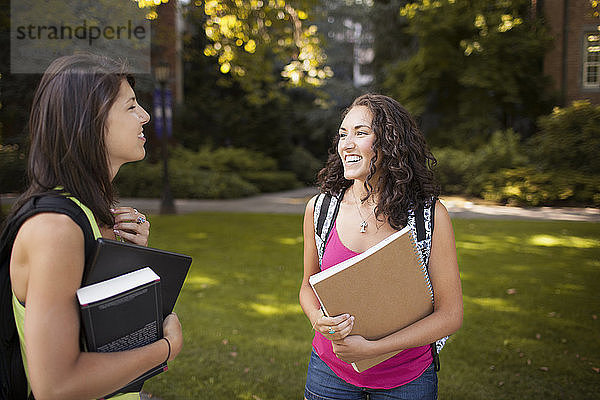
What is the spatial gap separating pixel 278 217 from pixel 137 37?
23.7ft

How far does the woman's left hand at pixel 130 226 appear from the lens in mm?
1438

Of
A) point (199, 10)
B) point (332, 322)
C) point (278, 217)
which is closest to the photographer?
point (332, 322)

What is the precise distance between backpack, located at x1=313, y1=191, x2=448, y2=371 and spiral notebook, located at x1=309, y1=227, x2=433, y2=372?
0.56 ft

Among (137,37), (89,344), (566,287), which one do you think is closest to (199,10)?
(137,37)

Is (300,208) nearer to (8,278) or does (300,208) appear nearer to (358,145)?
(358,145)

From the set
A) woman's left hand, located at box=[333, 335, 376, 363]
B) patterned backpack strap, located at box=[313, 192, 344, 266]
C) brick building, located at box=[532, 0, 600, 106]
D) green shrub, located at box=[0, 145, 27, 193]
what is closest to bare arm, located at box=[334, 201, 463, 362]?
woman's left hand, located at box=[333, 335, 376, 363]

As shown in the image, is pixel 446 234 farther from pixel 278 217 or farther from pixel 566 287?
pixel 278 217

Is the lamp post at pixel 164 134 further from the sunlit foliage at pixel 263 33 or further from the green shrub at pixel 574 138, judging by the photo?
the green shrub at pixel 574 138

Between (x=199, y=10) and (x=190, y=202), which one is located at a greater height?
(x=199, y=10)

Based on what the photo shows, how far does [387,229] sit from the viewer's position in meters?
1.79

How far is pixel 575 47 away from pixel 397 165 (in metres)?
4.05

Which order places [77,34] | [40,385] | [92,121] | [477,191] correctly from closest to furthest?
[40,385], [92,121], [77,34], [477,191]

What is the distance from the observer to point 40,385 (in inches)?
41.4

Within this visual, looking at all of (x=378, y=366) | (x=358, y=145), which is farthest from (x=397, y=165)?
(x=378, y=366)
